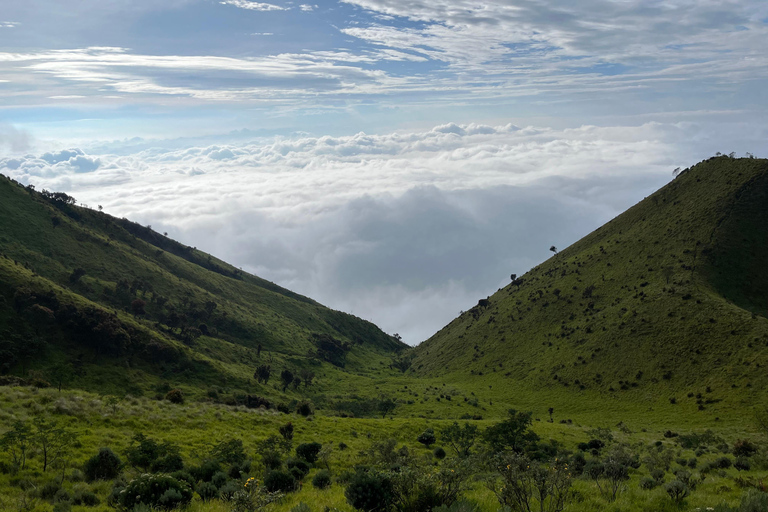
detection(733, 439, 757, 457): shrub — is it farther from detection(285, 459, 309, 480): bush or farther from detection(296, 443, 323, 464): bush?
detection(285, 459, 309, 480): bush

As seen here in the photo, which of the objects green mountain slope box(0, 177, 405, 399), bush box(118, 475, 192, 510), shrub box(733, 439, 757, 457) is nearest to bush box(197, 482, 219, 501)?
bush box(118, 475, 192, 510)

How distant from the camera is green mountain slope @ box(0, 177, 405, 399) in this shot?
226 feet

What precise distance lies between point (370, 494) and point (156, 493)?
8.72 meters

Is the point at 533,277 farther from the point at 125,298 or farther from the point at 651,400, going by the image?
the point at 125,298

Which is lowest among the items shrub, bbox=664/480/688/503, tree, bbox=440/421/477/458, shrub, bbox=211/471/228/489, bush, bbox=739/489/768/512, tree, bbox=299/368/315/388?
tree, bbox=299/368/315/388

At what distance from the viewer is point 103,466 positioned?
22.4m

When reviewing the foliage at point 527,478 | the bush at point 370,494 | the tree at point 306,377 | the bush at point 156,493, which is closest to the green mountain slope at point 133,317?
the tree at point 306,377

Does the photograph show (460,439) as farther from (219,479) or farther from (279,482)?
(219,479)

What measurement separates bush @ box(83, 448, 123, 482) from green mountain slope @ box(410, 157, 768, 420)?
79.0 m

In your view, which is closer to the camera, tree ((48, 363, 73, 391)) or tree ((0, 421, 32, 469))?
tree ((0, 421, 32, 469))

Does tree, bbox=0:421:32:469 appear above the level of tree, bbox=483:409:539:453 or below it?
above

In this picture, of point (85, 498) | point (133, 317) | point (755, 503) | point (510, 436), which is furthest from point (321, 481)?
point (133, 317)

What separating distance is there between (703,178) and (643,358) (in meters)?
71.3

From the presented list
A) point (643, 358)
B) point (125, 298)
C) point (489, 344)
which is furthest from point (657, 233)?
point (125, 298)
